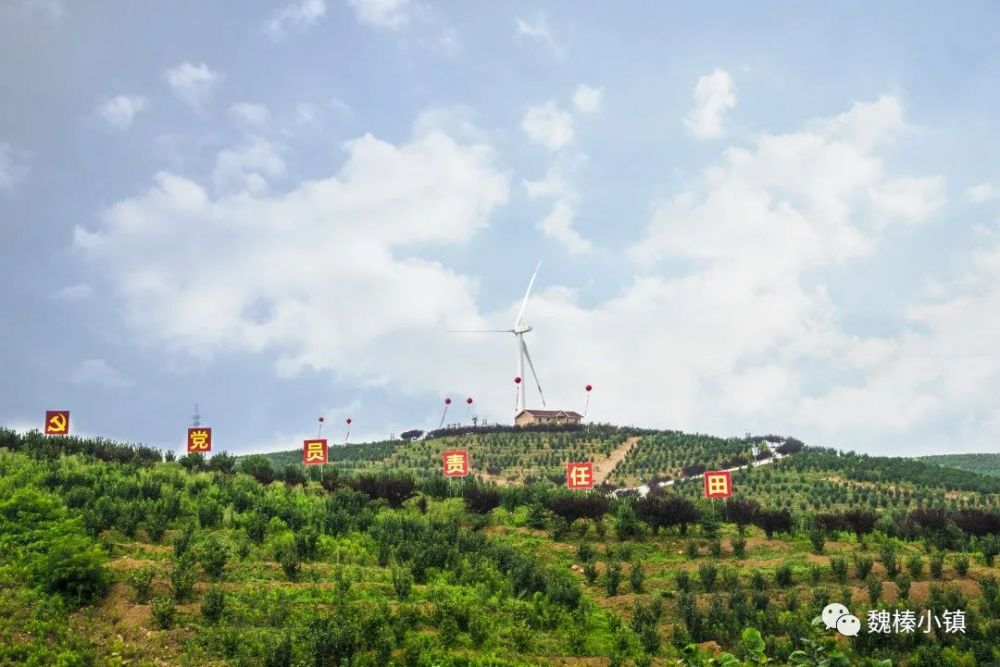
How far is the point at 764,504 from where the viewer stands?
40.8m

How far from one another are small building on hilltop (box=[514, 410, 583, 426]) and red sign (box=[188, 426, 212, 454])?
4436 centimetres

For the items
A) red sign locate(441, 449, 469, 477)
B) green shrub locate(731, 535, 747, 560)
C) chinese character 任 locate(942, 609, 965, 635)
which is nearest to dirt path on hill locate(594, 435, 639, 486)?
red sign locate(441, 449, 469, 477)

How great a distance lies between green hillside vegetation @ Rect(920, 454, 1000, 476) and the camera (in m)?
84.8

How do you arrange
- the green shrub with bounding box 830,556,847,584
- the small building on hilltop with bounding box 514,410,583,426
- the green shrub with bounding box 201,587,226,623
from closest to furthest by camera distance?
the green shrub with bounding box 201,587,226,623 → the green shrub with bounding box 830,556,847,584 → the small building on hilltop with bounding box 514,410,583,426

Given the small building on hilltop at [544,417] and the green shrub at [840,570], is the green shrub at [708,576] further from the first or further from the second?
the small building on hilltop at [544,417]

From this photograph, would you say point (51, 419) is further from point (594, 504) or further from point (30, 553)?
point (594, 504)

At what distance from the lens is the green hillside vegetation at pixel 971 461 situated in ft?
278

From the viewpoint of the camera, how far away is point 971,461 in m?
88.4

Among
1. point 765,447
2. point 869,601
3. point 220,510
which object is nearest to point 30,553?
point 220,510

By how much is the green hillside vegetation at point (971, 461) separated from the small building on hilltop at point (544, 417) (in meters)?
41.6

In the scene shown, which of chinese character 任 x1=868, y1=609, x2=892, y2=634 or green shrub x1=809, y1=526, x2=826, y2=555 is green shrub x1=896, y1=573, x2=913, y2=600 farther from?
green shrub x1=809, y1=526, x2=826, y2=555

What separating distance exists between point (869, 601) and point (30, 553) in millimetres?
18352
